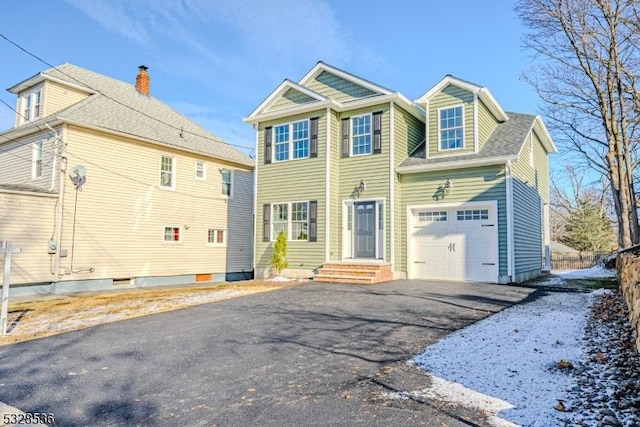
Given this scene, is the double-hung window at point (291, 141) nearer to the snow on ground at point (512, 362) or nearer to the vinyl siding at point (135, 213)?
the vinyl siding at point (135, 213)

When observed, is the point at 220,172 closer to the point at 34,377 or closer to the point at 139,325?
the point at 139,325

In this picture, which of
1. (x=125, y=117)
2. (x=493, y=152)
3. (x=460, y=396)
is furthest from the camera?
(x=125, y=117)

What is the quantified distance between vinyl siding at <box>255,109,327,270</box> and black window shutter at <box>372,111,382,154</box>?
1.69 m

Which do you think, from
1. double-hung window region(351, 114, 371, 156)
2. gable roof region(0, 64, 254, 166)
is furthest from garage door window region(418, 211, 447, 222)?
gable roof region(0, 64, 254, 166)

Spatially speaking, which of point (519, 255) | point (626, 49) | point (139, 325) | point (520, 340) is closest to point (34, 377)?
point (139, 325)

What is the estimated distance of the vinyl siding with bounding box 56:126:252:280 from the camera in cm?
1364

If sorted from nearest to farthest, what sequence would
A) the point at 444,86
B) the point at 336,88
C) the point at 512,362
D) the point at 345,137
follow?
the point at 512,362 < the point at 444,86 < the point at 345,137 < the point at 336,88

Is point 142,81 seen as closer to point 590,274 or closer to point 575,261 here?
point 590,274

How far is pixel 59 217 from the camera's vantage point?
1306cm

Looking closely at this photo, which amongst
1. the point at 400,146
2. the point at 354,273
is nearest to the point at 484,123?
the point at 400,146

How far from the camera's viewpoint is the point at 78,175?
43.2 feet

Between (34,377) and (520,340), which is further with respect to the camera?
(520,340)

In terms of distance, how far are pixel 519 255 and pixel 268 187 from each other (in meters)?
8.80

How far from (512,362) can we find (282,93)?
12941 mm
